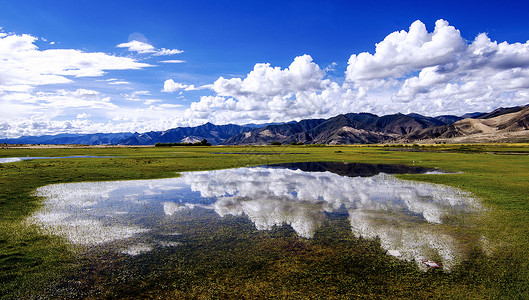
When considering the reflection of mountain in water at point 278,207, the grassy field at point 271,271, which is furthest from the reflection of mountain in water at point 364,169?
the grassy field at point 271,271

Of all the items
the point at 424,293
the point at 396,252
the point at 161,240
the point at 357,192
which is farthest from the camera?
the point at 357,192

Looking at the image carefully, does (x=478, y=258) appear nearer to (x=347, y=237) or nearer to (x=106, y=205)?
(x=347, y=237)

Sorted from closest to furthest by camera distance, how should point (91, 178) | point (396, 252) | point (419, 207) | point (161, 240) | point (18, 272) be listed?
point (18, 272) < point (396, 252) < point (161, 240) < point (419, 207) < point (91, 178)

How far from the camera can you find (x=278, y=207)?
24766 millimetres

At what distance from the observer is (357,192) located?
31.7m

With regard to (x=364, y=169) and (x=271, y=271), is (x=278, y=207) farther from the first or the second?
(x=364, y=169)

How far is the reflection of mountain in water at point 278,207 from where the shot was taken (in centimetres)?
1762

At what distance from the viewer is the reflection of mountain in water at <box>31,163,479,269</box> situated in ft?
57.8

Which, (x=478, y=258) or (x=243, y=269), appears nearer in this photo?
(x=243, y=269)

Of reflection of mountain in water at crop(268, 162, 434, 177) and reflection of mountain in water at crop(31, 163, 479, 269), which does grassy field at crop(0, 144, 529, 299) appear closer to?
reflection of mountain in water at crop(31, 163, 479, 269)

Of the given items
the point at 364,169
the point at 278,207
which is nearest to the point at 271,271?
the point at 278,207

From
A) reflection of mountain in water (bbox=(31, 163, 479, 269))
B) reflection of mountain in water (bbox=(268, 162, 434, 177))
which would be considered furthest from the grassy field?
reflection of mountain in water (bbox=(268, 162, 434, 177))

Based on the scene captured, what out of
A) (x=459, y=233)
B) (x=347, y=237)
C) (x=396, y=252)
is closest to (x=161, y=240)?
(x=347, y=237)

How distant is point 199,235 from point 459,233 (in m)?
17.7
